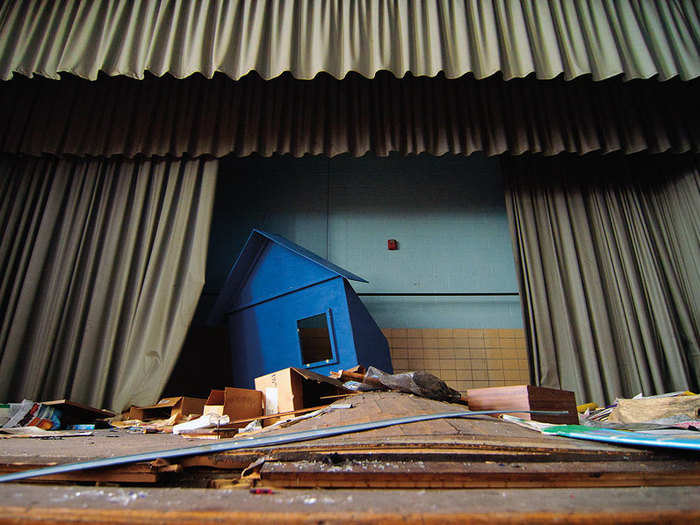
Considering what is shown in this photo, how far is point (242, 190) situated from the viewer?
15.5 ft

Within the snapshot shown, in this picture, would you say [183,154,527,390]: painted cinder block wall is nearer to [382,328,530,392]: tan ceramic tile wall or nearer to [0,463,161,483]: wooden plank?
[382,328,530,392]: tan ceramic tile wall

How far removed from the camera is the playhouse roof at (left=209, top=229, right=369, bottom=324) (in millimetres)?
3166

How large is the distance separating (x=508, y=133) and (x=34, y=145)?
3.89 metres

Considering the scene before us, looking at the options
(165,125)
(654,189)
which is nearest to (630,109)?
(654,189)

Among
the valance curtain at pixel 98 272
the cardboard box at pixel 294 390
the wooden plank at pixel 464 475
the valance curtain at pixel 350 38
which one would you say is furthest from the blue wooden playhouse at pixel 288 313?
the wooden plank at pixel 464 475

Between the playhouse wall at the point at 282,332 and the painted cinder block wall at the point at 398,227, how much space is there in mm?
996

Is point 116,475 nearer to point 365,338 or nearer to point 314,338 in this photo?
point 365,338

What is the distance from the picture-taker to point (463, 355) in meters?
4.04

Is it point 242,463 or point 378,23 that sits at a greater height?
point 378,23

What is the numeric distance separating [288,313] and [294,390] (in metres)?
1.07

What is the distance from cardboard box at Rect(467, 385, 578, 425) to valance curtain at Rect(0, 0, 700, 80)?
219cm

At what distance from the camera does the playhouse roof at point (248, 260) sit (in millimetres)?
3166

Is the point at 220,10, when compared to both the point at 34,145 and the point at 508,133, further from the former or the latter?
the point at 508,133

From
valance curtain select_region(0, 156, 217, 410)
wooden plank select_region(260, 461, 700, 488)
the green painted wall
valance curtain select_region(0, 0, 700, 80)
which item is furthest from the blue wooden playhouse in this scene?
wooden plank select_region(260, 461, 700, 488)
